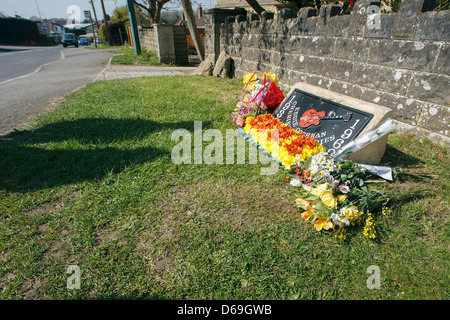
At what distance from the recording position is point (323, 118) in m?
3.77

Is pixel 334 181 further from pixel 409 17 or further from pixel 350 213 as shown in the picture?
pixel 409 17

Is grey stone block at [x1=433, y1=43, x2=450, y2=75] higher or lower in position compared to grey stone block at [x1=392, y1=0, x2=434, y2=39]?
lower

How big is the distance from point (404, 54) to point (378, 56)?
0.41 metres

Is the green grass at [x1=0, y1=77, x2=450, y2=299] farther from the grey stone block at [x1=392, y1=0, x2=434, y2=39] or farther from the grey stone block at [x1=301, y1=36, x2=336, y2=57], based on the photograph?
the grey stone block at [x1=301, y1=36, x2=336, y2=57]

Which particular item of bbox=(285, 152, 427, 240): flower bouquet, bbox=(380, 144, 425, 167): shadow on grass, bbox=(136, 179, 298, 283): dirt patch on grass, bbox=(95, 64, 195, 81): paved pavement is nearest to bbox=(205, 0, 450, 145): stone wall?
bbox=(380, 144, 425, 167): shadow on grass

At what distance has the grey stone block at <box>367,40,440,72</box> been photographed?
3.44 m

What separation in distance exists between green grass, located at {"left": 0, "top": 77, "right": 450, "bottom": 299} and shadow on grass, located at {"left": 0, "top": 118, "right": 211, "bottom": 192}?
26 millimetres

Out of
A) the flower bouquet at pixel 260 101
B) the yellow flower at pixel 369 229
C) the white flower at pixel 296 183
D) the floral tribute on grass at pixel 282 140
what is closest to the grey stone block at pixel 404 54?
the flower bouquet at pixel 260 101

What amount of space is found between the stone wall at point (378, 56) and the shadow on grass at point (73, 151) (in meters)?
2.69

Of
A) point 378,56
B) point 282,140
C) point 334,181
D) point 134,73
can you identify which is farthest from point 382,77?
point 134,73

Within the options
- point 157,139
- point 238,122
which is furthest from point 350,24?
point 157,139

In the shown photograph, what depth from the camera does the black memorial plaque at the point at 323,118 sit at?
3.35 meters

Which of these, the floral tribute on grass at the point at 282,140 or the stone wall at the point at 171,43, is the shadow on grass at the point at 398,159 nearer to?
the floral tribute on grass at the point at 282,140

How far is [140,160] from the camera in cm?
356
